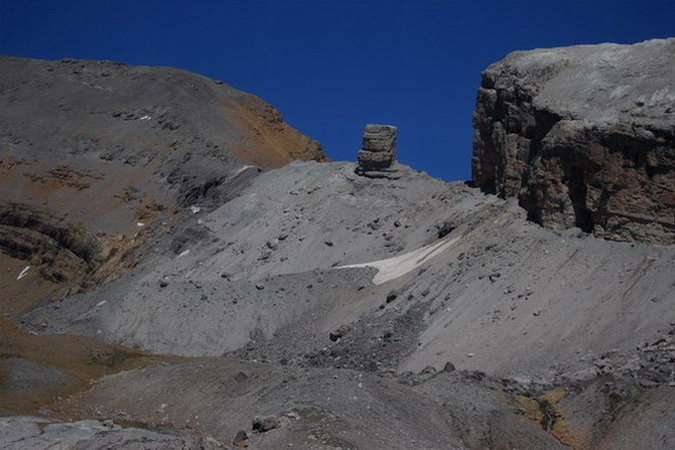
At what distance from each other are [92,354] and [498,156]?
16.7 m

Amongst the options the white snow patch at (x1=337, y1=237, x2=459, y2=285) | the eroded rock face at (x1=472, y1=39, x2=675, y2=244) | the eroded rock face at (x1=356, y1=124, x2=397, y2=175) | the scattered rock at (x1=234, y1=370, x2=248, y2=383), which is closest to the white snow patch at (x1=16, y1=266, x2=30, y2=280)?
the eroded rock face at (x1=356, y1=124, x2=397, y2=175)

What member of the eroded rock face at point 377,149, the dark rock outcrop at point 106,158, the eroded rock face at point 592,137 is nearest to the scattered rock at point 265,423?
the eroded rock face at point 592,137

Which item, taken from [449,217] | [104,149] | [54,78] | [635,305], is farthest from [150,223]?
[635,305]

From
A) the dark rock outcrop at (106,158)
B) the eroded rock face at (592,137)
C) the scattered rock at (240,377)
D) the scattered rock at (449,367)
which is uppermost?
the dark rock outcrop at (106,158)

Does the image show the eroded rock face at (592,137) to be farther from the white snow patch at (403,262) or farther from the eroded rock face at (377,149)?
the eroded rock face at (377,149)

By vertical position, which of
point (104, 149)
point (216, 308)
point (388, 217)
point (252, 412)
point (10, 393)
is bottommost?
point (252, 412)

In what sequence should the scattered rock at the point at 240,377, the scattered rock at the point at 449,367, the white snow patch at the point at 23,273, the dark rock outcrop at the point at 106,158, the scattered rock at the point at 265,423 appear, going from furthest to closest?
the white snow patch at the point at 23,273, the dark rock outcrop at the point at 106,158, the scattered rock at the point at 449,367, the scattered rock at the point at 240,377, the scattered rock at the point at 265,423

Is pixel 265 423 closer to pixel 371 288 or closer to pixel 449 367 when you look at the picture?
pixel 449 367

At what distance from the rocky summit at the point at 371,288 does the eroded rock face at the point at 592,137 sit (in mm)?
82

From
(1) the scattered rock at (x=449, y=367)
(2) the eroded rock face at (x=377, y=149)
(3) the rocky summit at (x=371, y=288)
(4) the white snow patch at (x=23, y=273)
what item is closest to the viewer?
(3) the rocky summit at (x=371, y=288)

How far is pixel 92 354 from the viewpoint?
34.1 meters

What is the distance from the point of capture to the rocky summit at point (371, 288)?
2327 cm

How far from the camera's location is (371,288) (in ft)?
123

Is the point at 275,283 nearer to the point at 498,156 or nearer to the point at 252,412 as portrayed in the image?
the point at 498,156
